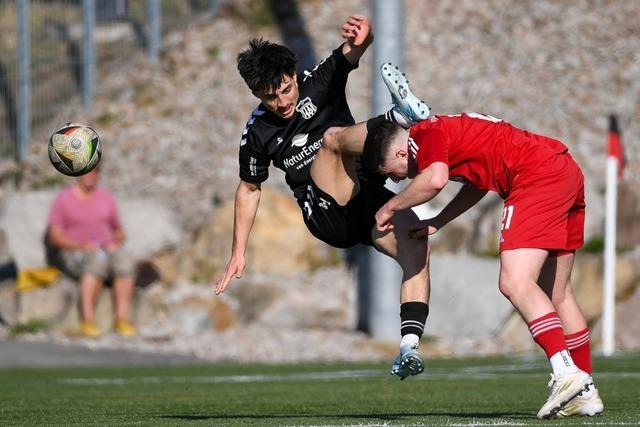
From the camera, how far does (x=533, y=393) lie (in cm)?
946

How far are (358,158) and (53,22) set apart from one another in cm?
1370

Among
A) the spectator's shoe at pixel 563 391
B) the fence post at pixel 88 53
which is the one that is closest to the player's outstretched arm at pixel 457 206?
the spectator's shoe at pixel 563 391

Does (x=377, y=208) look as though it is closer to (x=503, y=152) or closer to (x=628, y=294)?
(x=503, y=152)

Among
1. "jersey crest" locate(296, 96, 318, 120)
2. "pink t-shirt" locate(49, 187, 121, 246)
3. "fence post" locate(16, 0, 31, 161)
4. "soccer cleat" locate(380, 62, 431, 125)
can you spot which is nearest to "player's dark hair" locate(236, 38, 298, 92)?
"jersey crest" locate(296, 96, 318, 120)

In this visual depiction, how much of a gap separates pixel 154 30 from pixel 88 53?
77.4 inches

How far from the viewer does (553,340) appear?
7.09 m

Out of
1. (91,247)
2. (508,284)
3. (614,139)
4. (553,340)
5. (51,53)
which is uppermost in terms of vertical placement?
(51,53)

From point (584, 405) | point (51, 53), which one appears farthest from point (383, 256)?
point (584, 405)

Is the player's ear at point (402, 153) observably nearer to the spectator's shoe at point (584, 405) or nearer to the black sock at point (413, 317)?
the black sock at point (413, 317)

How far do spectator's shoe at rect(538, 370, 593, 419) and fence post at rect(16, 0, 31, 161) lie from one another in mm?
14481

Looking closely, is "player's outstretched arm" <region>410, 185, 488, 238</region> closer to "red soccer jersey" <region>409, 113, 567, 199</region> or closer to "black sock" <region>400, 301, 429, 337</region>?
"red soccer jersey" <region>409, 113, 567, 199</region>

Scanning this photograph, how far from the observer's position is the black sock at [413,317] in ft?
25.4

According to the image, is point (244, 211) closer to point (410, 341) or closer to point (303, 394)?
point (410, 341)

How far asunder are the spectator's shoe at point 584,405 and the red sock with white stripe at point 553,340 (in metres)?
0.19
